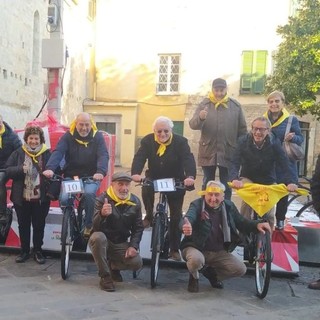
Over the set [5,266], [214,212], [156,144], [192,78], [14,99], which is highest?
[192,78]

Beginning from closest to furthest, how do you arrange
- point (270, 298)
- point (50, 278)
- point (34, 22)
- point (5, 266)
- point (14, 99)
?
1. point (270, 298)
2. point (50, 278)
3. point (5, 266)
4. point (14, 99)
5. point (34, 22)

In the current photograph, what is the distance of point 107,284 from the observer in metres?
4.73

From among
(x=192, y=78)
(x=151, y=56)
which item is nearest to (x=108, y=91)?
(x=151, y=56)

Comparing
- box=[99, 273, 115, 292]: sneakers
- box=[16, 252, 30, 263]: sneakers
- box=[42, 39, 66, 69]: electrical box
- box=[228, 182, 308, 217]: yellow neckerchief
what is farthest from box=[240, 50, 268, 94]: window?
box=[99, 273, 115, 292]: sneakers

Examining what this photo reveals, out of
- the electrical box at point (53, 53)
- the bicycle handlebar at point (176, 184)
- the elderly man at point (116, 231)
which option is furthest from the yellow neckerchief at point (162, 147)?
the electrical box at point (53, 53)

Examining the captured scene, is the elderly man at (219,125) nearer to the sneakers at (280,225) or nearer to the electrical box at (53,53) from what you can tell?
the sneakers at (280,225)

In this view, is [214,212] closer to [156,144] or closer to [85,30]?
[156,144]

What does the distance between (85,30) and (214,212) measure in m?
18.2

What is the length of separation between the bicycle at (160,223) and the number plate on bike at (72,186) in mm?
684

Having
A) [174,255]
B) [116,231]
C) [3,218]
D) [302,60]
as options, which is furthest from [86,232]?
[302,60]

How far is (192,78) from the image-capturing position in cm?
2080

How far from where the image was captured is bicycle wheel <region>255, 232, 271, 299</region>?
457 centimetres

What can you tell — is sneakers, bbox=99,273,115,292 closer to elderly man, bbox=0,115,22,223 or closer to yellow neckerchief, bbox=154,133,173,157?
yellow neckerchief, bbox=154,133,173,157

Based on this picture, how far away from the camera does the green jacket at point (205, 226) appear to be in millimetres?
4836
